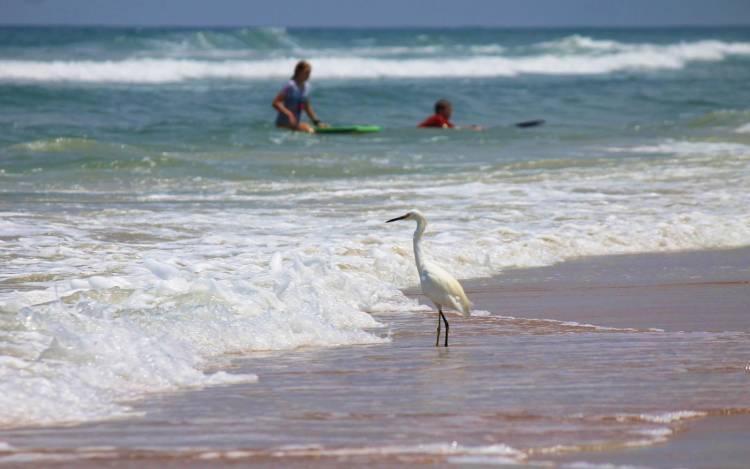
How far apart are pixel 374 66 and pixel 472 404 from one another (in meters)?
43.2

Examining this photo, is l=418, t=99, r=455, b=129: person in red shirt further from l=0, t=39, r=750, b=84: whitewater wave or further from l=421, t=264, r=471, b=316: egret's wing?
l=0, t=39, r=750, b=84: whitewater wave

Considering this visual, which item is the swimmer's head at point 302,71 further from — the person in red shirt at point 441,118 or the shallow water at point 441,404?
the shallow water at point 441,404

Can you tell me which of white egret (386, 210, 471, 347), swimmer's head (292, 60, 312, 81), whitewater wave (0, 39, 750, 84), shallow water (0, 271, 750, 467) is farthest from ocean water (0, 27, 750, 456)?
whitewater wave (0, 39, 750, 84)

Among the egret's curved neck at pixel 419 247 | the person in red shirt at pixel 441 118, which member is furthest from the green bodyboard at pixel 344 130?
the egret's curved neck at pixel 419 247

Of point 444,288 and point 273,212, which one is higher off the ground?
point 444,288

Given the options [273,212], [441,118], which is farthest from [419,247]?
[441,118]

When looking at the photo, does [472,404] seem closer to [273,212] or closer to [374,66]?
[273,212]

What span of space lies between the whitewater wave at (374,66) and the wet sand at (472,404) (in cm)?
3138

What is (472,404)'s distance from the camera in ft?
15.4

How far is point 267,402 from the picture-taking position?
4.74 metres

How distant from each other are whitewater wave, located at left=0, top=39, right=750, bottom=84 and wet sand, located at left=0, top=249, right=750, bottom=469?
3138 centimetres

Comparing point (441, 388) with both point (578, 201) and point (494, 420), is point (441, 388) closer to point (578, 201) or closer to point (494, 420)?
point (494, 420)

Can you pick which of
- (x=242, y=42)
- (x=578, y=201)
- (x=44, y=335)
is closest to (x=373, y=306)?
(x=44, y=335)

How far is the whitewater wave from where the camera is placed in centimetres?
3834
